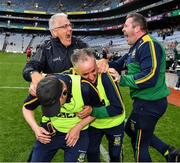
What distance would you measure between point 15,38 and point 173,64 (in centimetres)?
6172

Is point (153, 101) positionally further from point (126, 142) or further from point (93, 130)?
point (126, 142)

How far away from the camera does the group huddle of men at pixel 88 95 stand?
133 inches

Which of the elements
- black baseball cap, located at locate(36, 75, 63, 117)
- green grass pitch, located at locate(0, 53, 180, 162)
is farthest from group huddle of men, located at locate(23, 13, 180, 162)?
green grass pitch, located at locate(0, 53, 180, 162)

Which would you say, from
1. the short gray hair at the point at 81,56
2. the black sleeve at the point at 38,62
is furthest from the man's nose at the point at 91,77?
the black sleeve at the point at 38,62

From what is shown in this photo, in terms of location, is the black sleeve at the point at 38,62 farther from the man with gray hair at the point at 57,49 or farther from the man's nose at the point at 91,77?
the man's nose at the point at 91,77

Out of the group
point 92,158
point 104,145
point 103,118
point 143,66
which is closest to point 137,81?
point 143,66

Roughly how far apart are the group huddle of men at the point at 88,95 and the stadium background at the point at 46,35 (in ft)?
6.24

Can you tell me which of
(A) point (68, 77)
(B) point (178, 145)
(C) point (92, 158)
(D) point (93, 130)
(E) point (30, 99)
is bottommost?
(B) point (178, 145)

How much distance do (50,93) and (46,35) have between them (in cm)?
8192

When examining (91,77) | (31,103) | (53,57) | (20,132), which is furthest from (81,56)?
(20,132)

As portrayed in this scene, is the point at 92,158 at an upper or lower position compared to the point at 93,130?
lower

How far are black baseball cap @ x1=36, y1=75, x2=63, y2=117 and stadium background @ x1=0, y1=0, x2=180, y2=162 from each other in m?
3.24

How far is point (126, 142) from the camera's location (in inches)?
286

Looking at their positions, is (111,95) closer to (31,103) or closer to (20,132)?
(31,103)
